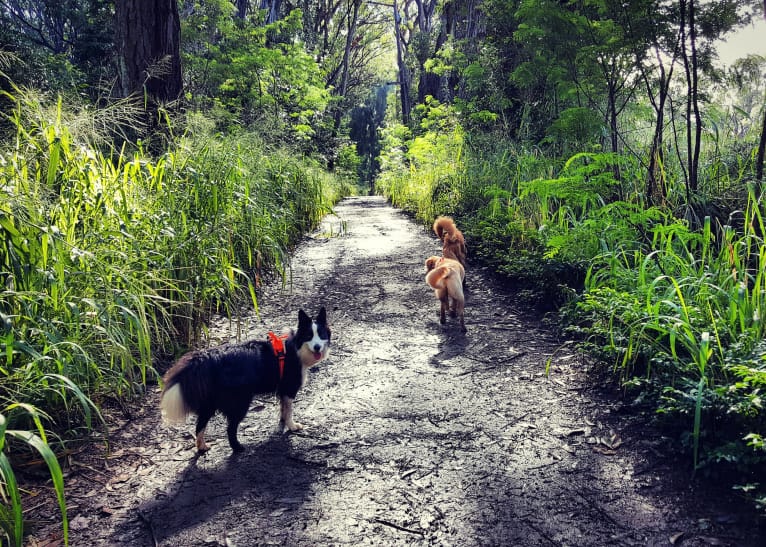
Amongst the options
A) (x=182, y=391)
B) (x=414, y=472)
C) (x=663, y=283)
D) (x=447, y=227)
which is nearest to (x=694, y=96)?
(x=663, y=283)

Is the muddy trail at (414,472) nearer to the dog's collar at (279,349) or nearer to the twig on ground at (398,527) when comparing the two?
the twig on ground at (398,527)

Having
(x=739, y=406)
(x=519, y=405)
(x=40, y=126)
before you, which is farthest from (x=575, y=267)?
(x=40, y=126)

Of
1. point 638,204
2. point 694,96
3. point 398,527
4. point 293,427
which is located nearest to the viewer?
point 398,527

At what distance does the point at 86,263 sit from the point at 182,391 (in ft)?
3.50

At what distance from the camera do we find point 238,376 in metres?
2.67

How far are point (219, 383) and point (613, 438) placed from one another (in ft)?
7.50

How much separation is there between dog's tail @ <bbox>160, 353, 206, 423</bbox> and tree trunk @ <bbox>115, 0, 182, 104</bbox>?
4.15 meters

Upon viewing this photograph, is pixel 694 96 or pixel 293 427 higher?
pixel 694 96

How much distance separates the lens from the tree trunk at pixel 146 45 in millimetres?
5586

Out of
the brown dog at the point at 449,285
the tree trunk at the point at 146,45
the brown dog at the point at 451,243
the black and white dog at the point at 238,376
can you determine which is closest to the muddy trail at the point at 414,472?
the black and white dog at the point at 238,376

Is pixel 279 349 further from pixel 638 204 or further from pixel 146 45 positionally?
pixel 146 45

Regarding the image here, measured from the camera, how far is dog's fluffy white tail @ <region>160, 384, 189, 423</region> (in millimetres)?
2463

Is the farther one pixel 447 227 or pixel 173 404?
pixel 447 227

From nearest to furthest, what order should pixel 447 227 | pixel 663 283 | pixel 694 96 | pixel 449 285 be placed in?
pixel 663 283 < pixel 449 285 < pixel 694 96 < pixel 447 227
